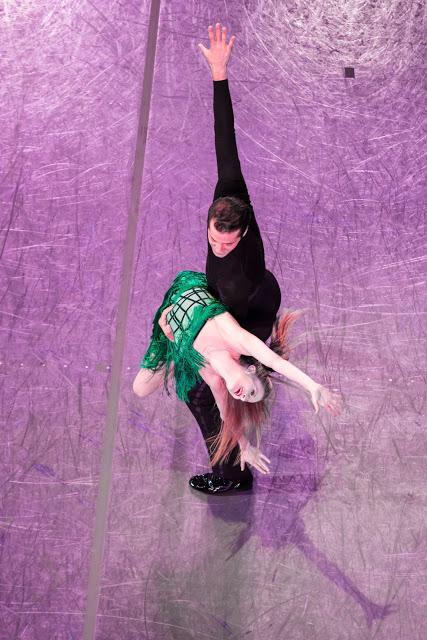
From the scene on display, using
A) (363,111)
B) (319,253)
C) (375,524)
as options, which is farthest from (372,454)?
(363,111)

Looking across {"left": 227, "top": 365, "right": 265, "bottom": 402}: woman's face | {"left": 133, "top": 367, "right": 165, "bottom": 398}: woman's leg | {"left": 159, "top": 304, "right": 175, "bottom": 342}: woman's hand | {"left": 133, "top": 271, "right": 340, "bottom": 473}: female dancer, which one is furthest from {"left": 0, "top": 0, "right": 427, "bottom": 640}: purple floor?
{"left": 227, "top": 365, "right": 265, "bottom": 402}: woman's face

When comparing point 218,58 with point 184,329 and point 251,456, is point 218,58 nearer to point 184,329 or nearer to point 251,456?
point 184,329

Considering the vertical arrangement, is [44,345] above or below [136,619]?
above

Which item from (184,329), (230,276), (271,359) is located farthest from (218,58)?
(271,359)

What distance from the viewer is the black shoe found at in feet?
8.96

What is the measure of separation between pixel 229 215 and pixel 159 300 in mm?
743

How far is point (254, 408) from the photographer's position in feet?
8.33

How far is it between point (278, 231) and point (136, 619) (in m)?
1.44

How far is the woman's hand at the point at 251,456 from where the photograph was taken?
271 cm

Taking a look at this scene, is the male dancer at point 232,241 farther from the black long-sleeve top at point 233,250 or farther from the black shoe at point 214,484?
the black shoe at point 214,484

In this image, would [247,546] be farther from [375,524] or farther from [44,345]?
[44,345]

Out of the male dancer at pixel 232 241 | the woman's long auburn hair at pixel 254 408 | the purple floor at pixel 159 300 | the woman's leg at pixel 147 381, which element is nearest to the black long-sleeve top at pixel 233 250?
the male dancer at pixel 232 241

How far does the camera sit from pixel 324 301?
302 cm

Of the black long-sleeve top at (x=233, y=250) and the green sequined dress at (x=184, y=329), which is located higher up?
the black long-sleeve top at (x=233, y=250)
